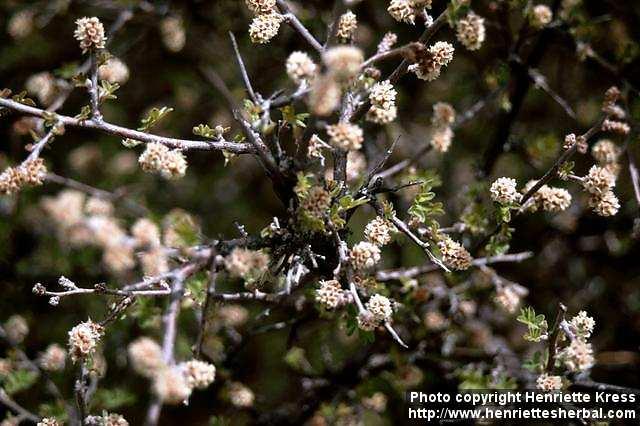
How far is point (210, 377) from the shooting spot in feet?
5.52

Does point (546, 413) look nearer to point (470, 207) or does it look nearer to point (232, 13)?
point (470, 207)

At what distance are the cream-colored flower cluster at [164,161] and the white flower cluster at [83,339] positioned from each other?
0.52 metres

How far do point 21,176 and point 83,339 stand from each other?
0.51m

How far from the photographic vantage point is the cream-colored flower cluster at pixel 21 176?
183 cm

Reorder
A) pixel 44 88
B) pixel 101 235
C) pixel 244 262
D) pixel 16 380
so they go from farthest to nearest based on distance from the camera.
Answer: pixel 44 88 → pixel 16 380 → pixel 244 262 → pixel 101 235

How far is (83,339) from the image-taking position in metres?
1.93

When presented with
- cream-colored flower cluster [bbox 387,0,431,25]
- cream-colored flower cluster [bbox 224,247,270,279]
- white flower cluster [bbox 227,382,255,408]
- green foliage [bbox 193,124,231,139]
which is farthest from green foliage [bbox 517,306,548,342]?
white flower cluster [bbox 227,382,255,408]

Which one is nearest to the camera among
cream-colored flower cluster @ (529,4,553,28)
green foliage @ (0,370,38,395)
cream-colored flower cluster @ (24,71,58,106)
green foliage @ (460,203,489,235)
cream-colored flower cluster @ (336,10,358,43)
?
cream-colored flower cluster @ (336,10,358,43)

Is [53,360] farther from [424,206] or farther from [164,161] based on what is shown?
[424,206]

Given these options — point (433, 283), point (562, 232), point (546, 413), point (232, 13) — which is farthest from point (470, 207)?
point (232, 13)

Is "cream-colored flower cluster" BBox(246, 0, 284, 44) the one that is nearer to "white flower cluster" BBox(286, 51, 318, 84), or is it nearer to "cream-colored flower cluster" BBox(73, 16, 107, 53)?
"white flower cluster" BBox(286, 51, 318, 84)

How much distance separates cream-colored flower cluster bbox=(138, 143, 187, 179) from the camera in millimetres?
1805

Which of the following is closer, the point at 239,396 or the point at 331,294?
the point at 331,294

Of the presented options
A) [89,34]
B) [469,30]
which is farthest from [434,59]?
[89,34]
